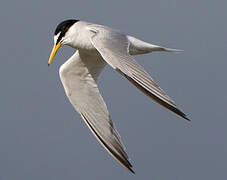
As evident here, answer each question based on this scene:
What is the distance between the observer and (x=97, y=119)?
34.3ft

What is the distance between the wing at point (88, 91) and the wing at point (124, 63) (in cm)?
114

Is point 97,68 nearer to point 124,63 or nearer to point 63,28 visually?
point 63,28

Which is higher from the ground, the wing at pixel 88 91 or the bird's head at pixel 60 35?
the bird's head at pixel 60 35

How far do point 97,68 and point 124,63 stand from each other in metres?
2.86

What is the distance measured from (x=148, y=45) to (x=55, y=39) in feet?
5.24

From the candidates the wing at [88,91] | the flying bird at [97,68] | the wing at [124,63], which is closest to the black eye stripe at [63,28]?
the flying bird at [97,68]

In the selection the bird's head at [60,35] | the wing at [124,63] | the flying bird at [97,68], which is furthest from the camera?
the bird's head at [60,35]

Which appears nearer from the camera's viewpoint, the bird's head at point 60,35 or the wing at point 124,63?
the wing at point 124,63

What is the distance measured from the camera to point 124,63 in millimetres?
8219

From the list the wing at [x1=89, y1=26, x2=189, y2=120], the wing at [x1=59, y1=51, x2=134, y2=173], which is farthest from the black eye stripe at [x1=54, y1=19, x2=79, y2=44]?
the wing at [x1=59, y1=51, x2=134, y2=173]

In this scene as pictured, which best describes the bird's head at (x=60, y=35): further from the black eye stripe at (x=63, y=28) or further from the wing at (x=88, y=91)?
the wing at (x=88, y=91)

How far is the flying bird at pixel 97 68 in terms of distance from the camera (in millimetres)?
8097

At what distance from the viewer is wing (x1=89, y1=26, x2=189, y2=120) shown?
24.7ft

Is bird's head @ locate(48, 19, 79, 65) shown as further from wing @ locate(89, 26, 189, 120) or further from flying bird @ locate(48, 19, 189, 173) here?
wing @ locate(89, 26, 189, 120)
